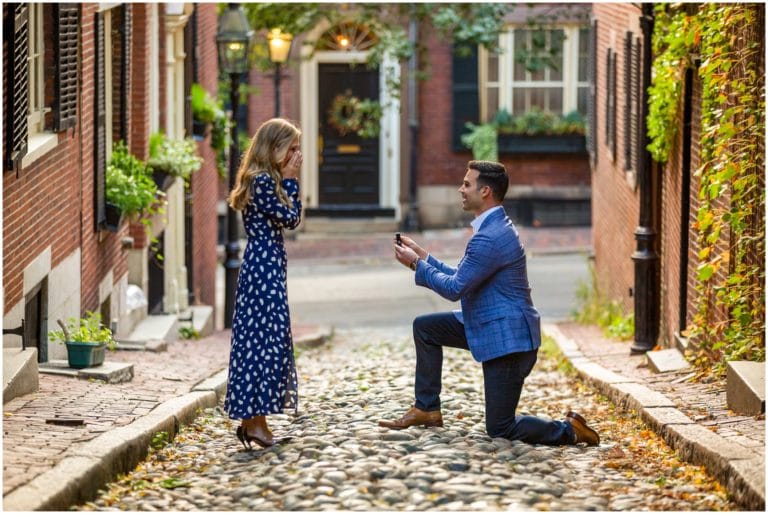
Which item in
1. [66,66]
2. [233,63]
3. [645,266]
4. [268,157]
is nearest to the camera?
[268,157]

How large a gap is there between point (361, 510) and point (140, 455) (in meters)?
1.60

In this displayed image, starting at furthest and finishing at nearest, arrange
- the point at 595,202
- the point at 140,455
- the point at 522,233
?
the point at 522,233 < the point at 595,202 < the point at 140,455

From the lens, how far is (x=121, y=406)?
8.05 meters

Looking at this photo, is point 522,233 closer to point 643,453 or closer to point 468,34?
point 468,34

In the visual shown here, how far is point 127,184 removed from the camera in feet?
39.0

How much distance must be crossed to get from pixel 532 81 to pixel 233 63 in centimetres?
1199

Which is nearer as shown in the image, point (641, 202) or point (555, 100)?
point (641, 202)

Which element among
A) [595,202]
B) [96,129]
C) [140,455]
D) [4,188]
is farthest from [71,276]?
[595,202]

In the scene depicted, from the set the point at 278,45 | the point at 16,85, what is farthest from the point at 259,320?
the point at 278,45

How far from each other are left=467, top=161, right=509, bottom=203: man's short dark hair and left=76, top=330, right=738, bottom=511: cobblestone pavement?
1.28 metres

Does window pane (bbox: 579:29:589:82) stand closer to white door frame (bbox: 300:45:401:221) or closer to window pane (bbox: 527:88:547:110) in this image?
window pane (bbox: 527:88:547:110)

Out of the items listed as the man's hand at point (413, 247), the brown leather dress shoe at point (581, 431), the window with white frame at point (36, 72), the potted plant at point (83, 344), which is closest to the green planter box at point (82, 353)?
the potted plant at point (83, 344)

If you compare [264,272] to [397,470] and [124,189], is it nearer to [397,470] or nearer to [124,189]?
[397,470]

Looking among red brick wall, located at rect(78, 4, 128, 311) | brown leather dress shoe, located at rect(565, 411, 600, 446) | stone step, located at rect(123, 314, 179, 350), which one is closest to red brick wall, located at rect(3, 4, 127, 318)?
red brick wall, located at rect(78, 4, 128, 311)
